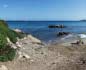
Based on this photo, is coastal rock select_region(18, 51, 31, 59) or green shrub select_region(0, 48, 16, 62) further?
coastal rock select_region(18, 51, 31, 59)

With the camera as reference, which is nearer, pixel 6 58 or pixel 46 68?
pixel 46 68

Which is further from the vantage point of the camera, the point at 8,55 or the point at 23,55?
the point at 23,55

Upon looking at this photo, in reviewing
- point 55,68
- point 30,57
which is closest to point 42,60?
point 30,57

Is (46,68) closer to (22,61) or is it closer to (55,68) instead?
(55,68)

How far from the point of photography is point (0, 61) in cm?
1303

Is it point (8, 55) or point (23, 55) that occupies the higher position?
point (8, 55)

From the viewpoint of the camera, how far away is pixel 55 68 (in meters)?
12.1

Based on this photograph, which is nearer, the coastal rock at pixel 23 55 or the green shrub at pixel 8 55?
the green shrub at pixel 8 55

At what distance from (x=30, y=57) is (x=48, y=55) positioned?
1.34m

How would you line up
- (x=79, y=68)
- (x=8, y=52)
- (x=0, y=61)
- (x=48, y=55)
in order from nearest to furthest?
(x=79, y=68)
(x=0, y=61)
(x=8, y=52)
(x=48, y=55)

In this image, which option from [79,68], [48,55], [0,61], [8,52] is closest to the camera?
[79,68]

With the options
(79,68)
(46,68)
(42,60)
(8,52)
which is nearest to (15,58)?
(8,52)

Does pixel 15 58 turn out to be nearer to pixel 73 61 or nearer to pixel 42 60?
pixel 42 60

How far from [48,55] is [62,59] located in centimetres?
140
